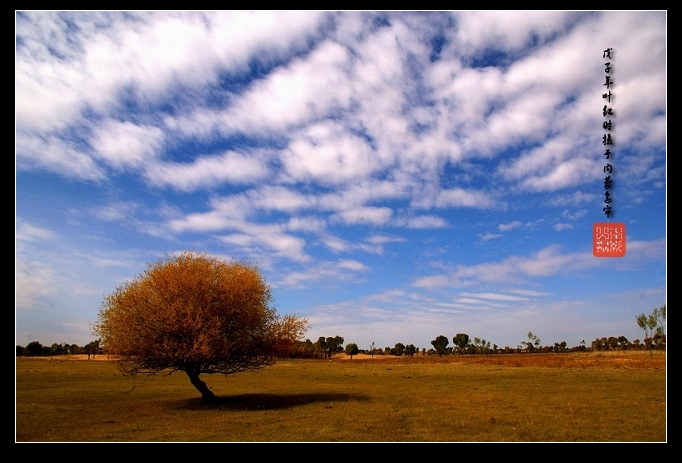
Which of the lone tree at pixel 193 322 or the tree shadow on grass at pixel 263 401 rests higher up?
the lone tree at pixel 193 322

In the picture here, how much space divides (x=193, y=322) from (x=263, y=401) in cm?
1174

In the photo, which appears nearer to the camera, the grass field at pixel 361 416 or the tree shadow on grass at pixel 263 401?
the grass field at pixel 361 416

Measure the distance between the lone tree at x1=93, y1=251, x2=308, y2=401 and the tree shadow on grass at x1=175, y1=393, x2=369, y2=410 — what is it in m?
2.35

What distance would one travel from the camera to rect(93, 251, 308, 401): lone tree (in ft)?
115

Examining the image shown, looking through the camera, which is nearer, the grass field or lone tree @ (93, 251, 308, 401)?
the grass field

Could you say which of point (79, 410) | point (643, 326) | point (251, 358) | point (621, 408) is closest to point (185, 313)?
point (251, 358)

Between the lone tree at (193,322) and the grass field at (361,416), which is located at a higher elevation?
the lone tree at (193,322)

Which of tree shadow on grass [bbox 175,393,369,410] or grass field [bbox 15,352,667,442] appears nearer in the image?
grass field [bbox 15,352,667,442]

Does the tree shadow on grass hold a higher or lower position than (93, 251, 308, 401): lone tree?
lower

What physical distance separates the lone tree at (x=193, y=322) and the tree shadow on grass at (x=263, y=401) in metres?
2.35

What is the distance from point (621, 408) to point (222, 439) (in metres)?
30.1

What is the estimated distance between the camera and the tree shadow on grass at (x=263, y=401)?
3738cm
